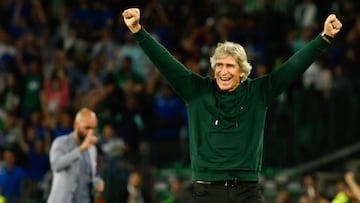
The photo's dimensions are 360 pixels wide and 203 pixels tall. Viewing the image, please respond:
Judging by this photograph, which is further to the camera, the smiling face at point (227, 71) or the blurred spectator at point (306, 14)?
the blurred spectator at point (306, 14)

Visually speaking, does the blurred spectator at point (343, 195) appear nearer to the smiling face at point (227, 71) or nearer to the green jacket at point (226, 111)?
the green jacket at point (226, 111)

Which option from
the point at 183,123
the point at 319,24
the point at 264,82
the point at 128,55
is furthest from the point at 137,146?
the point at 264,82

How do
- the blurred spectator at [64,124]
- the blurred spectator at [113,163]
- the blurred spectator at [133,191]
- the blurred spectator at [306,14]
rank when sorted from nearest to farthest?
the blurred spectator at [133,191], the blurred spectator at [113,163], the blurred spectator at [64,124], the blurred spectator at [306,14]

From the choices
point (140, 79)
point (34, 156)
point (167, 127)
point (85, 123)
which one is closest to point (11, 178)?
point (34, 156)

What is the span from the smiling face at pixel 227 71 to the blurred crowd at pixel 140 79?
8700mm

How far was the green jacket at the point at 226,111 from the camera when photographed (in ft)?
28.1

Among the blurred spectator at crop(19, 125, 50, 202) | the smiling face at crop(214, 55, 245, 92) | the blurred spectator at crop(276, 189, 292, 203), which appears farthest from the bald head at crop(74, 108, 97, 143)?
the blurred spectator at crop(19, 125, 50, 202)

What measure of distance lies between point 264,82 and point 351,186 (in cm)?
699

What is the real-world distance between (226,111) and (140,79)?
11621 millimetres

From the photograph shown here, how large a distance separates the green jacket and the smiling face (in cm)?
10

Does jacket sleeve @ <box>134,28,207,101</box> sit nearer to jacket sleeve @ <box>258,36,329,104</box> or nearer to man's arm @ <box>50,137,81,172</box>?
jacket sleeve @ <box>258,36,329,104</box>

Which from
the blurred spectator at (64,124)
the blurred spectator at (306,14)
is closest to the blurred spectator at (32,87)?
the blurred spectator at (64,124)

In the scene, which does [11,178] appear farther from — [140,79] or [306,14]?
[306,14]

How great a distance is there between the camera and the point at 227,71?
28.2 feet
